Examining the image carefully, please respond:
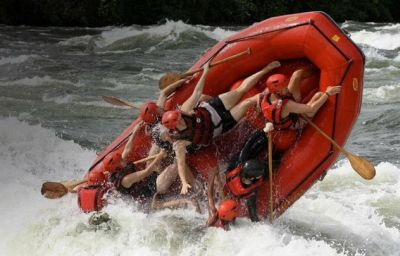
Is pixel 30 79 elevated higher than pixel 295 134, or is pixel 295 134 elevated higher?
pixel 295 134

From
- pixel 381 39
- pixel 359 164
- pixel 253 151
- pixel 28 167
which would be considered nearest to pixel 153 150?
pixel 253 151

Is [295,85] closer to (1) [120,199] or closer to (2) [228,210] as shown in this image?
(2) [228,210]

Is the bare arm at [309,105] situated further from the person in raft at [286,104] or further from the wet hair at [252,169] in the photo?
the wet hair at [252,169]

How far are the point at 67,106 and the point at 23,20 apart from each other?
9215 mm

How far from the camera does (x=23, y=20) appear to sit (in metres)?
16.3

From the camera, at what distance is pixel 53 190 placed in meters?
4.38

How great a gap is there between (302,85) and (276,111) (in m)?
0.46

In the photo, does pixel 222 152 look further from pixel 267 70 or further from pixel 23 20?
pixel 23 20

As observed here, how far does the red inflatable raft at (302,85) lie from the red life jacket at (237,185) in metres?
0.15

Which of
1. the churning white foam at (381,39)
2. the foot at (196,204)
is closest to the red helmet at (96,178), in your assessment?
the foot at (196,204)

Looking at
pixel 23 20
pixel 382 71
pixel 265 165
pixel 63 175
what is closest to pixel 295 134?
pixel 265 165

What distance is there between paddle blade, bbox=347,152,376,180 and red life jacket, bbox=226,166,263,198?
62 cm

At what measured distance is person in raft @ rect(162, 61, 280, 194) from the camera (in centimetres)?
394

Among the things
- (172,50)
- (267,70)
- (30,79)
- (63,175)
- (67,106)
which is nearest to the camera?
(267,70)
